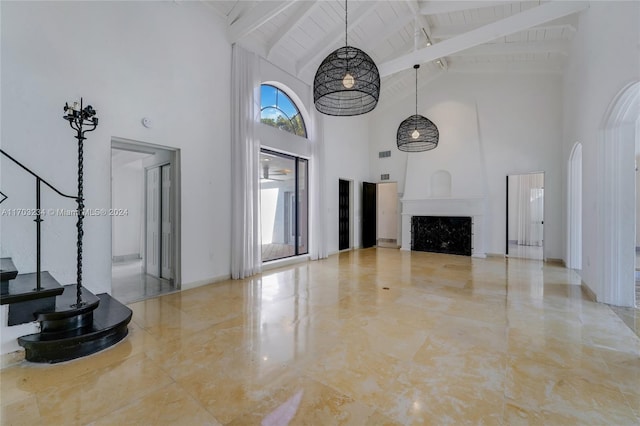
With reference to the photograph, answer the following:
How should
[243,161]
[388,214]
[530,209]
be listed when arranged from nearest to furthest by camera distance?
[243,161]
[530,209]
[388,214]

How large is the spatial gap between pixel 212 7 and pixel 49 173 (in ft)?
11.6

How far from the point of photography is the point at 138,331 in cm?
299

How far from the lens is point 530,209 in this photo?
10.2 meters

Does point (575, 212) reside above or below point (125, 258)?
above

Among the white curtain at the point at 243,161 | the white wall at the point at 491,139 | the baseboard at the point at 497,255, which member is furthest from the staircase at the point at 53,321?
the baseboard at the point at 497,255

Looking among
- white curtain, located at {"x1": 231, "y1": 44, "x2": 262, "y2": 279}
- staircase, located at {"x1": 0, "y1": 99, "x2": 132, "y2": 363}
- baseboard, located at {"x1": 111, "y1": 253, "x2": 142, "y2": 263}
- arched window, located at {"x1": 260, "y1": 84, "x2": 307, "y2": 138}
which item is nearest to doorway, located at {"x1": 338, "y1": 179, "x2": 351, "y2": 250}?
arched window, located at {"x1": 260, "y1": 84, "x2": 307, "y2": 138}

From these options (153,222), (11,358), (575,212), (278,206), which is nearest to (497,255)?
(575,212)

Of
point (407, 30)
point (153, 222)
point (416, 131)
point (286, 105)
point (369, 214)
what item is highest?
point (407, 30)

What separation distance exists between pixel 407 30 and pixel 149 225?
7072 millimetres

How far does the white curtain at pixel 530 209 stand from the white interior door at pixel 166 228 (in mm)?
11129

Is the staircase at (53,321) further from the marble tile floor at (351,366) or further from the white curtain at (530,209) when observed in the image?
the white curtain at (530,209)

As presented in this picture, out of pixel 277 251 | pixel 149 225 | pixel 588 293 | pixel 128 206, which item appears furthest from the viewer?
pixel 128 206

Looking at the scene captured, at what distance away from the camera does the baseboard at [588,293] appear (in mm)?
3960

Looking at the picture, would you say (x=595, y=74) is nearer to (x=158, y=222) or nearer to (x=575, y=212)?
(x=575, y=212)
